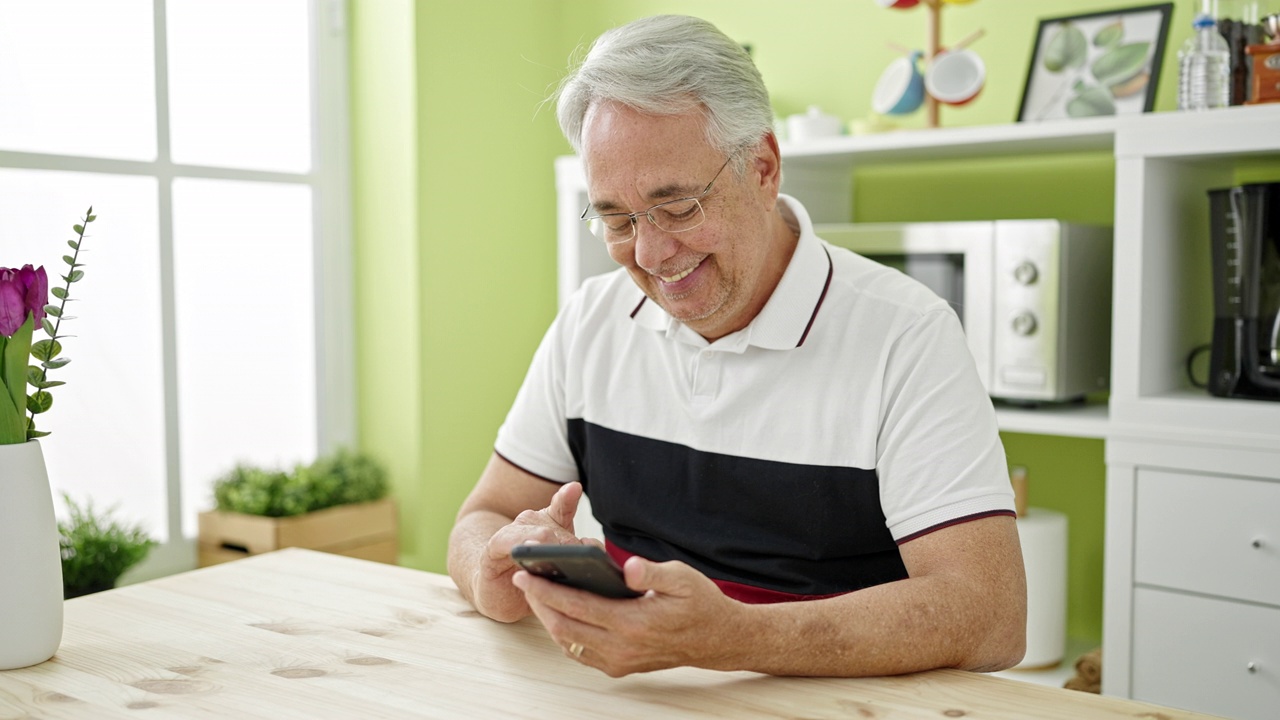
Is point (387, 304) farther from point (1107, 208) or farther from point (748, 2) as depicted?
point (1107, 208)

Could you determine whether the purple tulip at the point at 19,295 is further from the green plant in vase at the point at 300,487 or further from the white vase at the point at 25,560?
the green plant in vase at the point at 300,487

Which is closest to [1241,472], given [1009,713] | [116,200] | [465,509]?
[1009,713]

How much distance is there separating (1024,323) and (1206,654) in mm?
635

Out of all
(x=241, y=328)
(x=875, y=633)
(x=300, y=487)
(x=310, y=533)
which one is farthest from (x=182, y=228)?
(x=875, y=633)

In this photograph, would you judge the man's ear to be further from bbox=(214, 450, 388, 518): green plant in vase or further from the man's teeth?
bbox=(214, 450, 388, 518): green plant in vase

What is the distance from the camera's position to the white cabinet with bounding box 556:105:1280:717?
1799 millimetres

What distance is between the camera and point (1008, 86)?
2449mm

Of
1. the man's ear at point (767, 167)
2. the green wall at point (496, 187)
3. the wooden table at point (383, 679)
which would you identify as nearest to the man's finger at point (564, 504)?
the wooden table at point (383, 679)

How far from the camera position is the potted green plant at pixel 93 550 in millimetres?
2146

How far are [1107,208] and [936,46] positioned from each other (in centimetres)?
49

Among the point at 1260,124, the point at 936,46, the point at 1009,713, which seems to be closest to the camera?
the point at 1009,713

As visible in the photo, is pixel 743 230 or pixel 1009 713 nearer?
pixel 1009 713

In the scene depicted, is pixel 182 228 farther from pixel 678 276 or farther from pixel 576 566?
pixel 576 566

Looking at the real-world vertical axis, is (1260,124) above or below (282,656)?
above
